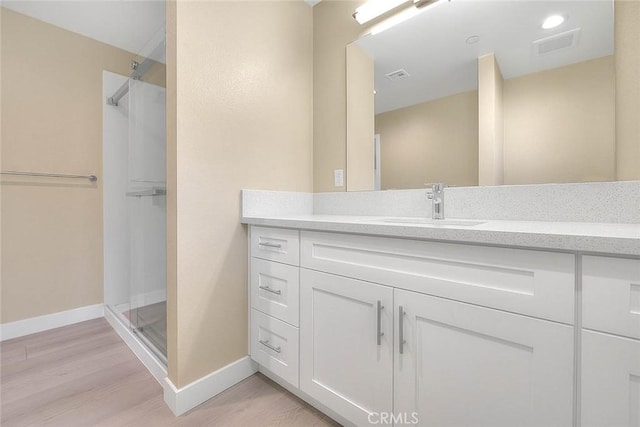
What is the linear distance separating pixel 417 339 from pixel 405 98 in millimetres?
1248

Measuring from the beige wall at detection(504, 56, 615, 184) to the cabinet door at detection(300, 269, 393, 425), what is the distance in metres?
0.84

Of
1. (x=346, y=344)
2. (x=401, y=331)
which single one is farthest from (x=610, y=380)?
(x=346, y=344)

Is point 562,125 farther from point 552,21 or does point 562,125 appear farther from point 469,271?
point 469,271

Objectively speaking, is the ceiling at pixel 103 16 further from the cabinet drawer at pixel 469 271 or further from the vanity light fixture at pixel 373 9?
the cabinet drawer at pixel 469 271

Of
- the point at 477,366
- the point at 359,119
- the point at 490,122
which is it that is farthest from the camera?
the point at 359,119

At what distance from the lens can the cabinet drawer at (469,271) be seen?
2.21 ft

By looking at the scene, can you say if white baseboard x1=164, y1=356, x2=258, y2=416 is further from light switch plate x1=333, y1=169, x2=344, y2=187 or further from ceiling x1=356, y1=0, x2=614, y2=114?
ceiling x1=356, y1=0, x2=614, y2=114

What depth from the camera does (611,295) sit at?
0.61 meters

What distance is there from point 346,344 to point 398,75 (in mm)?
1410

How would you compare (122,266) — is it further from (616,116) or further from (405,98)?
(616,116)

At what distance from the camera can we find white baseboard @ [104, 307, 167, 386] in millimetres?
1474

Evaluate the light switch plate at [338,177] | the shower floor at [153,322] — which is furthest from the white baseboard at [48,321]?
the light switch plate at [338,177]

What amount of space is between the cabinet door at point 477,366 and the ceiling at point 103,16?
206 cm

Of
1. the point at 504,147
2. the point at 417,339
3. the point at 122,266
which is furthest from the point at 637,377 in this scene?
the point at 122,266
